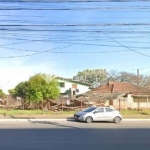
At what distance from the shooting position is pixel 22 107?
43062mm

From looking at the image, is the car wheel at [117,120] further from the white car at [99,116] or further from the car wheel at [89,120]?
the car wheel at [89,120]

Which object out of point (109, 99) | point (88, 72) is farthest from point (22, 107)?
point (88, 72)

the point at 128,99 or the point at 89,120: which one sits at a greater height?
the point at 128,99

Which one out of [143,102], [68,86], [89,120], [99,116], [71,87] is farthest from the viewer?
[68,86]

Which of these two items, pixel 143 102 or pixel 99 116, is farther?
pixel 143 102

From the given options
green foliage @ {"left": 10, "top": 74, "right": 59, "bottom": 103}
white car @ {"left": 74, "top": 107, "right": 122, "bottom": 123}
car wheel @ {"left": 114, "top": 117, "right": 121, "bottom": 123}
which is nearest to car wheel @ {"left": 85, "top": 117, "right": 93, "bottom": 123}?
white car @ {"left": 74, "top": 107, "right": 122, "bottom": 123}

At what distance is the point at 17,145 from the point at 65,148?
1.82 metres

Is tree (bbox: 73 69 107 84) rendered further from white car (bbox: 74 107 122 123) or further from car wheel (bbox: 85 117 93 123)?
car wheel (bbox: 85 117 93 123)

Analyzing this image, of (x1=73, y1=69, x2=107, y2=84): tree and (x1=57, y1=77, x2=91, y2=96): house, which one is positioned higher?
(x1=73, y1=69, x2=107, y2=84): tree

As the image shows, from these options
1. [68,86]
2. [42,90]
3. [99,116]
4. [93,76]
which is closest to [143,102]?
[42,90]

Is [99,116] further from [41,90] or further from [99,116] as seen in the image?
[41,90]

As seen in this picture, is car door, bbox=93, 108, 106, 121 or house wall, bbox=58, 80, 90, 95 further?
house wall, bbox=58, 80, 90, 95

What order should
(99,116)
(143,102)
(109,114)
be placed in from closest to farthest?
1. (99,116)
2. (109,114)
3. (143,102)

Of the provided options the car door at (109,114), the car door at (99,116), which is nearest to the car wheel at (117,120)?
the car door at (109,114)
